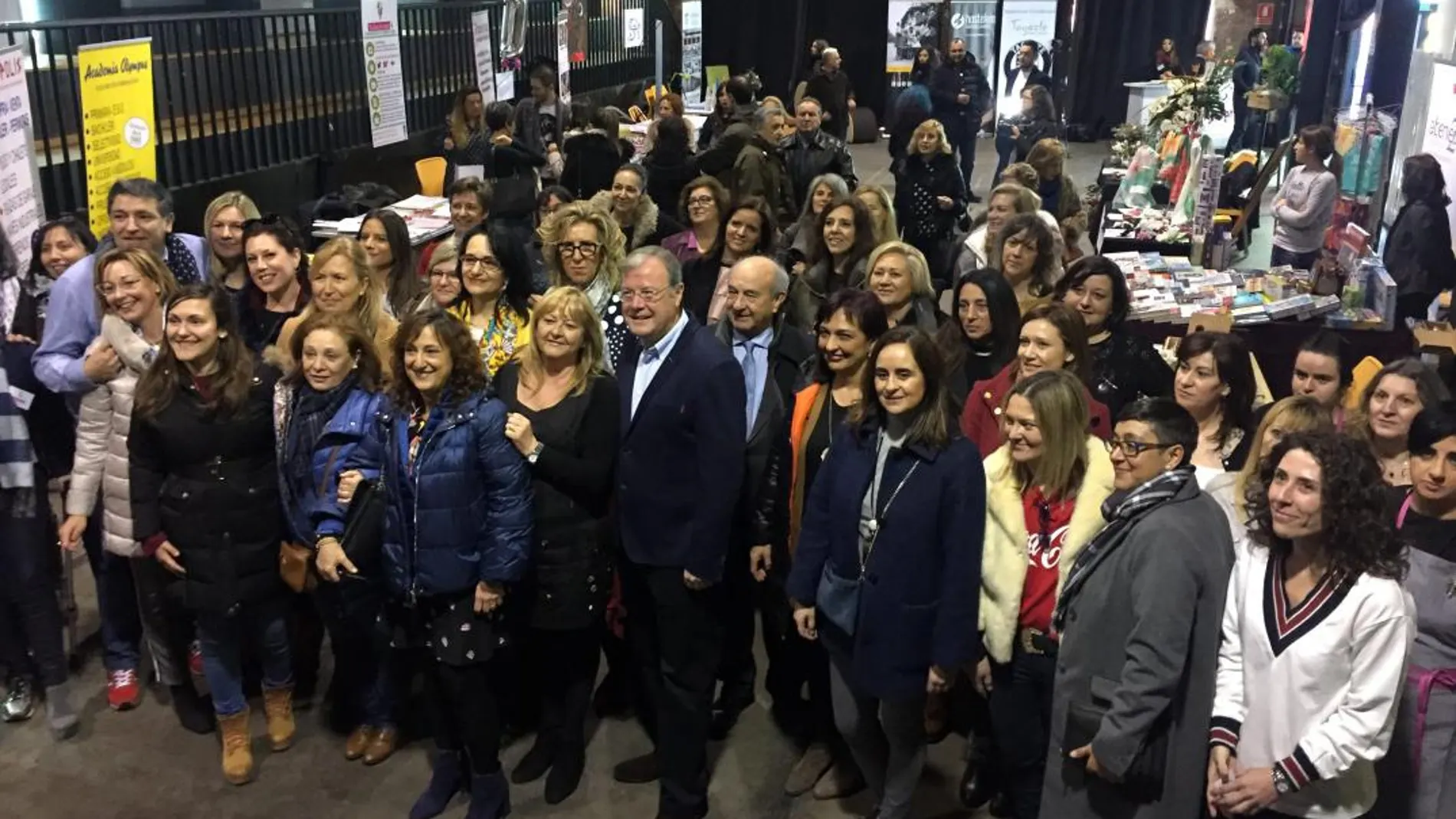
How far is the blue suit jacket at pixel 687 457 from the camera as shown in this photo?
2965mm

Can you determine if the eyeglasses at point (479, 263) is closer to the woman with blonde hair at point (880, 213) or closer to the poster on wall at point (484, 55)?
the woman with blonde hair at point (880, 213)

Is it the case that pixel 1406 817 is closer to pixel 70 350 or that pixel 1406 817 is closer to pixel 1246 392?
pixel 1246 392

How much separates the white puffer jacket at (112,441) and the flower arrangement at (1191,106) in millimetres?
6910

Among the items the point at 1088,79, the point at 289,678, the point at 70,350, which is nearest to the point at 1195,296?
the point at 289,678

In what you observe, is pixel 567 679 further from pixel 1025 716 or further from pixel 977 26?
pixel 977 26

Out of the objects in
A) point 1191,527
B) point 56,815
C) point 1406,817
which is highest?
point 1191,527

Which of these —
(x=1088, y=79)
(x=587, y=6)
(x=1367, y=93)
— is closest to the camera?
(x=1367, y=93)

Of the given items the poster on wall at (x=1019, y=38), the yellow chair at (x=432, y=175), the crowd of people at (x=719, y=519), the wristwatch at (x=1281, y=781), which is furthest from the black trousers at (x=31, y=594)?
the poster on wall at (x=1019, y=38)

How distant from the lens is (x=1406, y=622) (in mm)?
2281

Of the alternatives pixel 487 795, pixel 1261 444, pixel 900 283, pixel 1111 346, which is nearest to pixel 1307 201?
pixel 1111 346

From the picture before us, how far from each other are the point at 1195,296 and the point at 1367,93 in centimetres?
494

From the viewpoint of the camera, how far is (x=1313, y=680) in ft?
7.65

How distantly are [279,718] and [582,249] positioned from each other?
1731mm

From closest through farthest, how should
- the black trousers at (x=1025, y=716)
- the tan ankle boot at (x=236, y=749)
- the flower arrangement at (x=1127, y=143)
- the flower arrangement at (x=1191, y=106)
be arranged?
the black trousers at (x=1025, y=716) → the tan ankle boot at (x=236, y=749) → the flower arrangement at (x=1191, y=106) → the flower arrangement at (x=1127, y=143)
